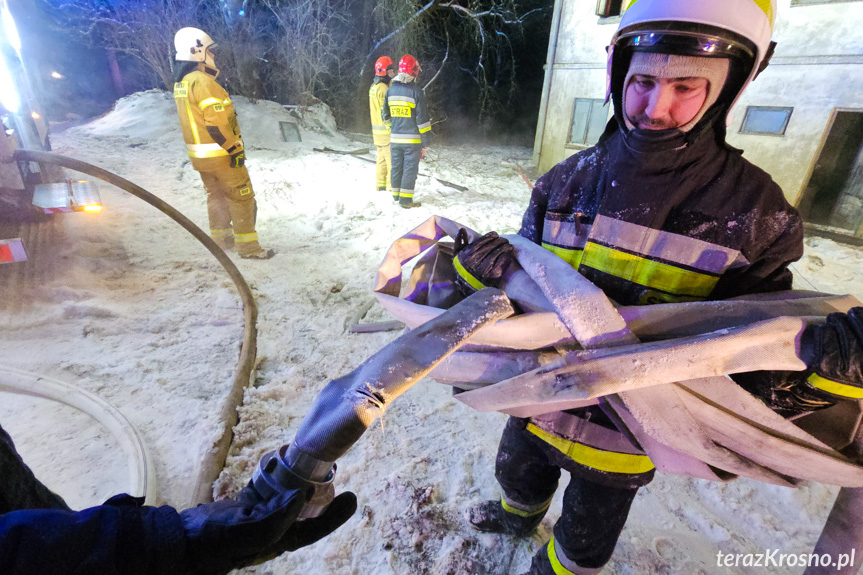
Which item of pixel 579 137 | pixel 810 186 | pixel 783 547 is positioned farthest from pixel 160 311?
pixel 810 186

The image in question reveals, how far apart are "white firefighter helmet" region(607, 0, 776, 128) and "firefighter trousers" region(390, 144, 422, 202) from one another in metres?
5.77

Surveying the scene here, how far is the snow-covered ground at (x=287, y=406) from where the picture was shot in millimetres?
1979

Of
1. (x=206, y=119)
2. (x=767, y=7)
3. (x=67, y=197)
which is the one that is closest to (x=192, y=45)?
(x=206, y=119)

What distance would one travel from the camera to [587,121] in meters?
9.71

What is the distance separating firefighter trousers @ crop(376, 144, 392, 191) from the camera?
759cm

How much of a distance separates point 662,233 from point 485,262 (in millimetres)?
597

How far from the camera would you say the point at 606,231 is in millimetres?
1400

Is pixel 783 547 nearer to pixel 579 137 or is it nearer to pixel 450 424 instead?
pixel 450 424

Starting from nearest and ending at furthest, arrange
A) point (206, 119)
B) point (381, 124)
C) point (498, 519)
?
point (498, 519), point (206, 119), point (381, 124)

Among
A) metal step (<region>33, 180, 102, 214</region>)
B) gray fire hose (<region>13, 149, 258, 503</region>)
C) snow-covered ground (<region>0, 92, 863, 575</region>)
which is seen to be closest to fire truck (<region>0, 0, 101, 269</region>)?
metal step (<region>33, 180, 102, 214</region>)

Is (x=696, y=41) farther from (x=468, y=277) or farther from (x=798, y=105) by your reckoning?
(x=798, y=105)

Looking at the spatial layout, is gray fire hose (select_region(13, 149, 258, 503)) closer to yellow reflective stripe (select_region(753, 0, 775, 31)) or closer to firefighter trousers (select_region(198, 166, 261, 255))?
firefighter trousers (select_region(198, 166, 261, 255))

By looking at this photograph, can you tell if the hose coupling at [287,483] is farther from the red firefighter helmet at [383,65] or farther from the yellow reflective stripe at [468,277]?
the red firefighter helmet at [383,65]

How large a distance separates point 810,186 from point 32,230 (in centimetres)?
1193
